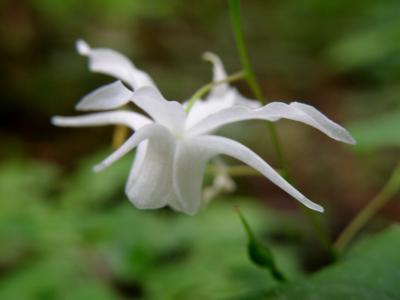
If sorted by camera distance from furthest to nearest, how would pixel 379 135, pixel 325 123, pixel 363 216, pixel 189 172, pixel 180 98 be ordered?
1. pixel 180 98
2. pixel 379 135
3. pixel 363 216
4. pixel 189 172
5. pixel 325 123

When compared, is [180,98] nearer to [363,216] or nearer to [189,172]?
[363,216]

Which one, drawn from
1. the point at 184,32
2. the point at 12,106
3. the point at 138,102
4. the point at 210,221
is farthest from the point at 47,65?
the point at 138,102

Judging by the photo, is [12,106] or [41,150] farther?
[12,106]

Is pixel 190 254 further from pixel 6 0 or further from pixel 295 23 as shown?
pixel 295 23

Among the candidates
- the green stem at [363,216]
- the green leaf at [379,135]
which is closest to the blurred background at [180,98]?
the green leaf at [379,135]

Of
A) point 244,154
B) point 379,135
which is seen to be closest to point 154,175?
point 244,154
